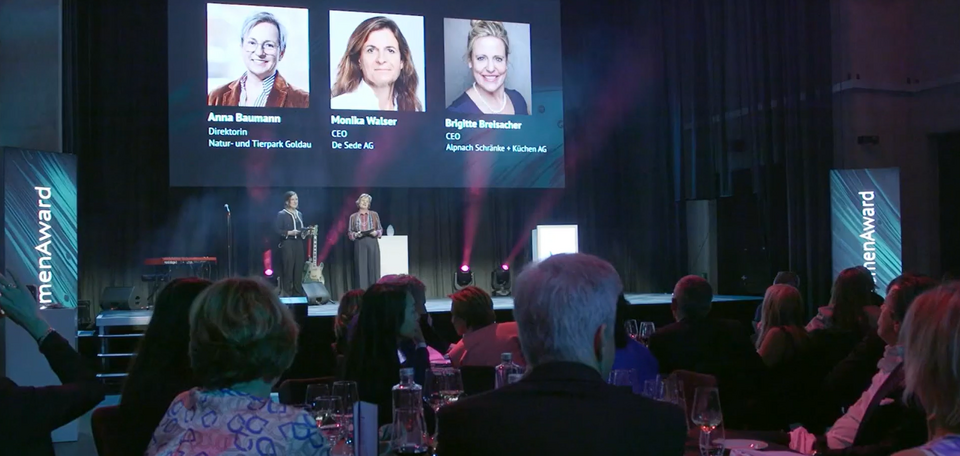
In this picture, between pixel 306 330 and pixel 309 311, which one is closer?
pixel 306 330

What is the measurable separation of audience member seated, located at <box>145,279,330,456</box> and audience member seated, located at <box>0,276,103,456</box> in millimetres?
346

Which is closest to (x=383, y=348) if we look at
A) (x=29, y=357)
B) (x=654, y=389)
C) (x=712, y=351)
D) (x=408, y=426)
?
(x=408, y=426)

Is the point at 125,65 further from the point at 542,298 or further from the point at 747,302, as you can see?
the point at 542,298

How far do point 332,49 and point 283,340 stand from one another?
25.1ft

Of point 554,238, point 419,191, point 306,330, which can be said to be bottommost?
point 306,330

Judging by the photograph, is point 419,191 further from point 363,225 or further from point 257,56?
point 257,56

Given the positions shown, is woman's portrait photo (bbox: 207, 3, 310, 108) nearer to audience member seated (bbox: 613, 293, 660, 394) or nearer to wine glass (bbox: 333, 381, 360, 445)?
audience member seated (bbox: 613, 293, 660, 394)

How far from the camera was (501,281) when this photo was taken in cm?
1035

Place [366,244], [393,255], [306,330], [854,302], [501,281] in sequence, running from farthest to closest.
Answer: [501,281], [393,255], [366,244], [306,330], [854,302]

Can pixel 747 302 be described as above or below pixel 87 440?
above

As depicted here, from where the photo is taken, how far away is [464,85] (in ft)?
30.5

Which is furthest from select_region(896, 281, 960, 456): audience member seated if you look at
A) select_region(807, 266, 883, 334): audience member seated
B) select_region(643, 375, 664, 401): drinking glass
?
select_region(807, 266, 883, 334): audience member seated

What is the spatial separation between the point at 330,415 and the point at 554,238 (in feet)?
27.3

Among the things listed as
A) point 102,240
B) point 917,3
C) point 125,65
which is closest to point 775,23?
point 917,3
